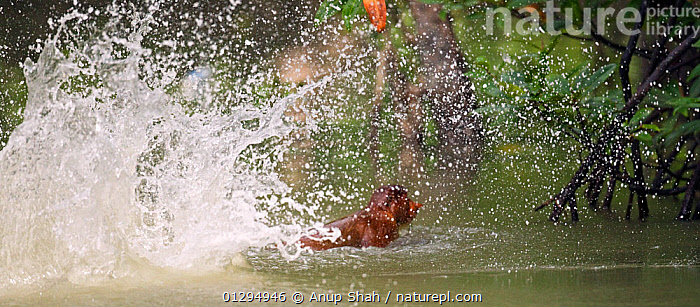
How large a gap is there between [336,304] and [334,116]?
47.7 ft

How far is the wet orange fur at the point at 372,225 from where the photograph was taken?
3.11m

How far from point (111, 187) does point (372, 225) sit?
1.02 meters

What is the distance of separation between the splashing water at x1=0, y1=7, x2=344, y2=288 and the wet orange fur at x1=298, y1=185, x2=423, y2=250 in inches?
9.3

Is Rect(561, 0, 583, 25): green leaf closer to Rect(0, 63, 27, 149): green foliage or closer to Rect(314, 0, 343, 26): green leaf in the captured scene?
Rect(314, 0, 343, 26): green leaf

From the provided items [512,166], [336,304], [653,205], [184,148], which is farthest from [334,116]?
[336,304]

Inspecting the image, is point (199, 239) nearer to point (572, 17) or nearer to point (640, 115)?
point (640, 115)

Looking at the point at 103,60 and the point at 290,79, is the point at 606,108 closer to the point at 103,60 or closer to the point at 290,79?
the point at 103,60

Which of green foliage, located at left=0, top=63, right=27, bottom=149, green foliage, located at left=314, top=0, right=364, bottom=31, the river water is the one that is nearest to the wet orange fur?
the river water

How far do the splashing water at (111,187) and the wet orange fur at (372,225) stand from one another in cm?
24

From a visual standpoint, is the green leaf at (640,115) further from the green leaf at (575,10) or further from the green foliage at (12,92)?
the green foliage at (12,92)

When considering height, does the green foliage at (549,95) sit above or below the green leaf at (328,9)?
below

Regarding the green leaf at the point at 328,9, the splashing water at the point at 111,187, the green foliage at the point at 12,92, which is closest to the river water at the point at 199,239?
the splashing water at the point at 111,187

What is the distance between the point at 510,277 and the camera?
2498 millimetres

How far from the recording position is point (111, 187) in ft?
9.00
